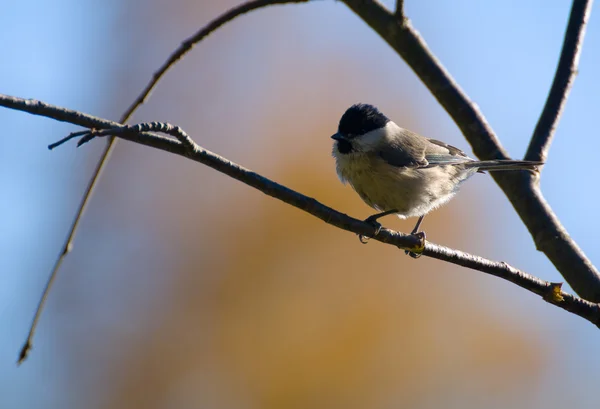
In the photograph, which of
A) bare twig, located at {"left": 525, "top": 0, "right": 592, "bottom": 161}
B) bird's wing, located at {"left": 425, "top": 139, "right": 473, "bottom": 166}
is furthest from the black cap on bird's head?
bare twig, located at {"left": 525, "top": 0, "right": 592, "bottom": 161}

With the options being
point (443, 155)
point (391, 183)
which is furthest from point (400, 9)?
point (443, 155)

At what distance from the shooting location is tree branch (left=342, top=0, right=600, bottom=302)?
253 centimetres

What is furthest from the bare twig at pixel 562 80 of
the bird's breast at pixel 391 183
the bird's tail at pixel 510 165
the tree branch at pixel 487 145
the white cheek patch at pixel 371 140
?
the white cheek patch at pixel 371 140

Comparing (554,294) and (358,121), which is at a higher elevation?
(358,121)

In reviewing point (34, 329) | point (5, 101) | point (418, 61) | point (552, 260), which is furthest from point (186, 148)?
point (552, 260)

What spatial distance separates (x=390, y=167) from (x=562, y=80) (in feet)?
4.08

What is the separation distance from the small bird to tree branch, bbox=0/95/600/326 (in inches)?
54.4

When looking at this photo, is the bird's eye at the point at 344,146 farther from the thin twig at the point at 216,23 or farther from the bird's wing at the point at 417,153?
the thin twig at the point at 216,23

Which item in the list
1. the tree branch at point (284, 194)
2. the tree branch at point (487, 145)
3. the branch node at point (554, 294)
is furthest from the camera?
the tree branch at point (487, 145)

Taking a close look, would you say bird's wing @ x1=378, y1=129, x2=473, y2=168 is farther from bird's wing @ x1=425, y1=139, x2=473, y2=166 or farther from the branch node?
the branch node

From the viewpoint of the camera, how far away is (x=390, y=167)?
12.6 feet

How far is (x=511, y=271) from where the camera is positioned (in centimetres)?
226

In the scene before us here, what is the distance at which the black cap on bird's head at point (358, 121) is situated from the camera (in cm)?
398

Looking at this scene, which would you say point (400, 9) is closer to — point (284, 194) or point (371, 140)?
point (284, 194)
